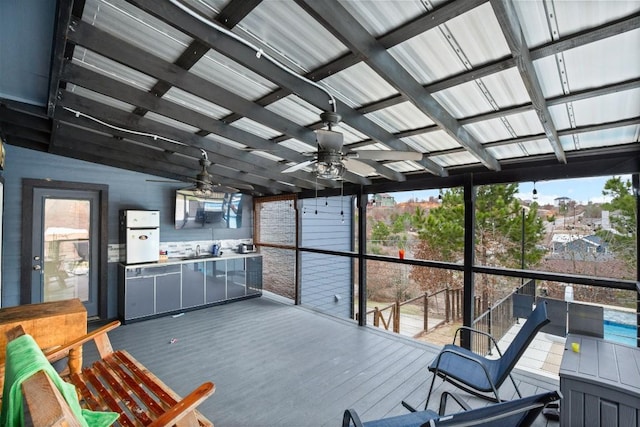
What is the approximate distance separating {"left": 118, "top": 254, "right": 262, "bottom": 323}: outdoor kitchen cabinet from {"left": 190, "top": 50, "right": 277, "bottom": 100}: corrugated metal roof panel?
395cm

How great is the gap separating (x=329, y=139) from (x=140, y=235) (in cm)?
459

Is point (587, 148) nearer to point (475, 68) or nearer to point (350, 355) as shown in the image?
point (475, 68)

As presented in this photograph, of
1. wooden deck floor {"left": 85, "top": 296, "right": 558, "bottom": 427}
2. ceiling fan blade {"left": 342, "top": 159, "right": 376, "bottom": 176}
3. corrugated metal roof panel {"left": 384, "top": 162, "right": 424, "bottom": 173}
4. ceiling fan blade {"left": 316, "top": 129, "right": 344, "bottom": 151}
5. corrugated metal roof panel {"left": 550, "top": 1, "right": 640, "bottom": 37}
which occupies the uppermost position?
corrugated metal roof panel {"left": 550, "top": 1, "right": 640, "bottom": 37}

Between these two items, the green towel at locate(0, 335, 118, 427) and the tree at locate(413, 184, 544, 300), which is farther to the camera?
the tree at locate(413, 184, 544, 300)

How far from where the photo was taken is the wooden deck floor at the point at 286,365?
9.48 feet

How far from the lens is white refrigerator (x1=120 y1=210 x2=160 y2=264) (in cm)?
530

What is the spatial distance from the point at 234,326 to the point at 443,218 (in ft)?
21.4

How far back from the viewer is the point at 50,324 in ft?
8.91

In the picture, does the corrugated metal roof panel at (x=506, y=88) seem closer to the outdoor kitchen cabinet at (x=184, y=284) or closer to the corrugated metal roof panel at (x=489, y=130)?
the corrugated metal roof panel at (x=489, y=130)

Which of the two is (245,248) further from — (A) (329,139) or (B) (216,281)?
(A) (329,139)

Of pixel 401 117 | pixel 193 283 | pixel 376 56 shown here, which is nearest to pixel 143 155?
pixel 193 283

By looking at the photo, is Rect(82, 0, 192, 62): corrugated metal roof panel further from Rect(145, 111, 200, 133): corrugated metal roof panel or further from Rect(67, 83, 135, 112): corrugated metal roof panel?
Rect(145, 111, 200, 133): corrugated metal roof panel

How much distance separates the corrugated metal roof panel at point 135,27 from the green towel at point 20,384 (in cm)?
211

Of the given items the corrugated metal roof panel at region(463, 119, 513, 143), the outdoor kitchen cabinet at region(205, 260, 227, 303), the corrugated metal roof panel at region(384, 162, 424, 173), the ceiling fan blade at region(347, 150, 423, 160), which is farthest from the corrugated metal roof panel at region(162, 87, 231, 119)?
the outdoor kitchen cabinet at region(205, 260, 227, 303)
